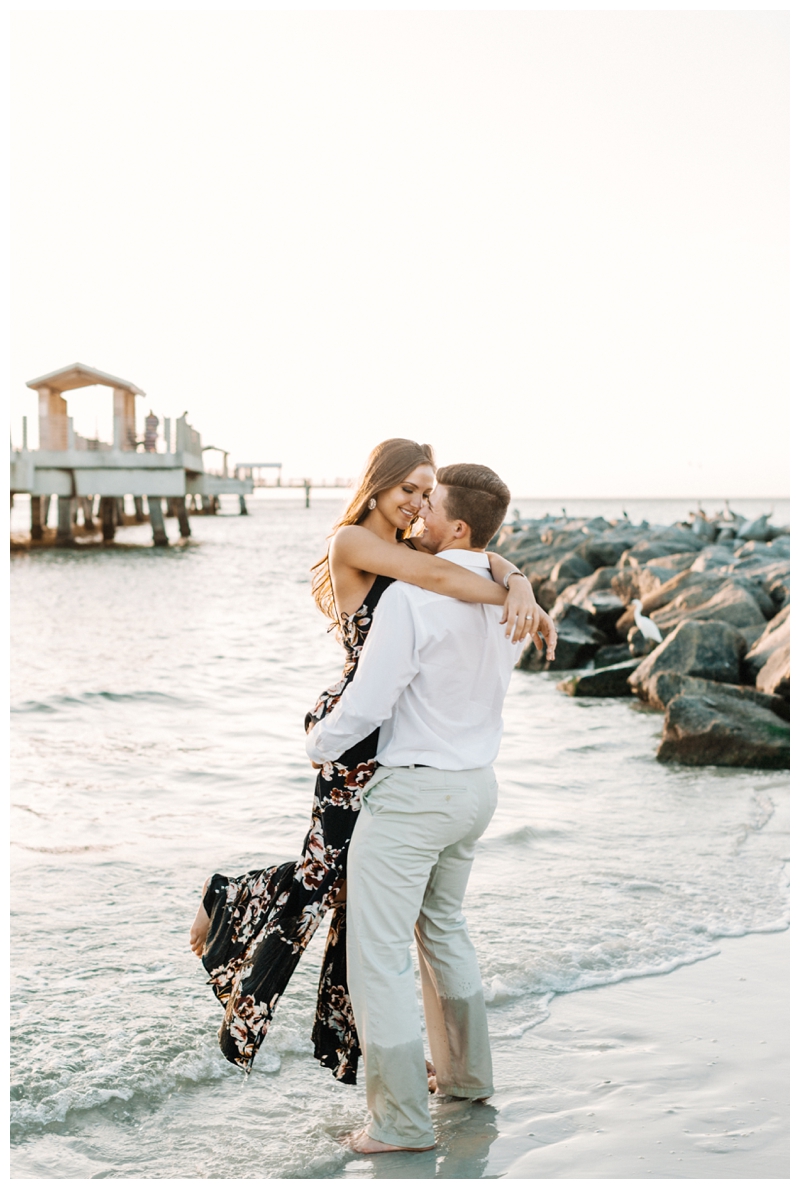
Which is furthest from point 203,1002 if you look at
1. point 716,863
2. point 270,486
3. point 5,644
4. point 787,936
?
point 270,486

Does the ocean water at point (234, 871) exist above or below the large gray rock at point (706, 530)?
below

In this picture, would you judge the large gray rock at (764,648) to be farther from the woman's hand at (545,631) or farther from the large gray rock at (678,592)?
the woman's hand at (545,631)

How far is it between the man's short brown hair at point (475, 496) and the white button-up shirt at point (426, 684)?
0.08m

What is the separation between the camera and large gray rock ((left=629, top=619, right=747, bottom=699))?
9266mm

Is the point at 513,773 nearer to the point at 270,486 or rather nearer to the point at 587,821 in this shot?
the point at 587,821

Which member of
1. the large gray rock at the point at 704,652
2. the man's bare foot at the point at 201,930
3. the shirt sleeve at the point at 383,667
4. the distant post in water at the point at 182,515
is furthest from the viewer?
the distant post in water at the point at 182,515

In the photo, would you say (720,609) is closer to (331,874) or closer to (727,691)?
(727,691)

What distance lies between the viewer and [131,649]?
14.6 m

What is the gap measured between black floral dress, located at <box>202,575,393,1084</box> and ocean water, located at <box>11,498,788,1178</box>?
306 mm

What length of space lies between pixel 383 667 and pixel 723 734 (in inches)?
214

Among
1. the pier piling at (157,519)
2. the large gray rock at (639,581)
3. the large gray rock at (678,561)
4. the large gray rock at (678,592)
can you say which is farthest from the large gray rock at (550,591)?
the pier piling at (157,519)

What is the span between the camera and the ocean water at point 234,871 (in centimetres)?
305

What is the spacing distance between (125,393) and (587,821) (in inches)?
1220

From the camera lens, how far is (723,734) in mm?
7449
